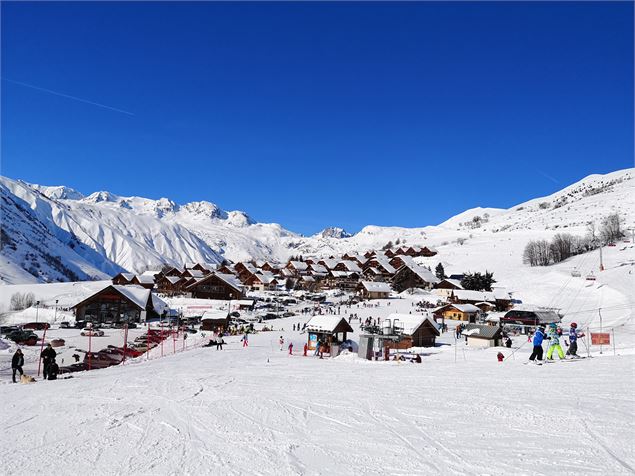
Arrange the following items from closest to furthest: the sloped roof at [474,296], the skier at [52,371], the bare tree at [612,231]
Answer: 1. the skier at [52,371]
2. the sloped roof at [474,296]
3. the bare tree at [612,231]

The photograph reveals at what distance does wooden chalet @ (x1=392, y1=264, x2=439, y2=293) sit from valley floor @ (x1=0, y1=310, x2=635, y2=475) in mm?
75140

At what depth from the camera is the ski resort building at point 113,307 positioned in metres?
54.0

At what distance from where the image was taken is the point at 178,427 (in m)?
→ 8.23

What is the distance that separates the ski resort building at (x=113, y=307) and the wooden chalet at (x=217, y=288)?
68.9 ft

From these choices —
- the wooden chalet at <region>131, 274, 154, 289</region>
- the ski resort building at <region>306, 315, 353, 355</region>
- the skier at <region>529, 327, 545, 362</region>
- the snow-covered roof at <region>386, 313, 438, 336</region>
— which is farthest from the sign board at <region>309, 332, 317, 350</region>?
the wooden chalet at <region>131, 274, 154, 289</region>

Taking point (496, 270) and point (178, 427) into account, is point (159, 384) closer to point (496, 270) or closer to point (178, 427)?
point (178, 427)

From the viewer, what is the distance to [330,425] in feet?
27.3

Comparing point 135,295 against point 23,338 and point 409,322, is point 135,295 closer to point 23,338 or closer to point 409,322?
point 23,338

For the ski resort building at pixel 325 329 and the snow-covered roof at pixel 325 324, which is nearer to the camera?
the ski resort building at pixel 325 329

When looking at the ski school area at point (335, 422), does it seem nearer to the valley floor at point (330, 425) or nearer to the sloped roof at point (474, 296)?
the valley floor at point (330, 425)

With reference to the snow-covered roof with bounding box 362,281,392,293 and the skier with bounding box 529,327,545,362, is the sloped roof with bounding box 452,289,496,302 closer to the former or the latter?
the snow-covered roof with bounding box 362,281,392,293

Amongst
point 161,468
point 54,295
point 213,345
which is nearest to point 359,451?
point 161,468

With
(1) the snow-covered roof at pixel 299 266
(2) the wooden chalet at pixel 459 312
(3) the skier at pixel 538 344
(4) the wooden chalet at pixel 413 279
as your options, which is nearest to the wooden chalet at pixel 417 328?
(3) the skier at pixel 538 344

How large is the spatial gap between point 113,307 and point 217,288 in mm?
23358
